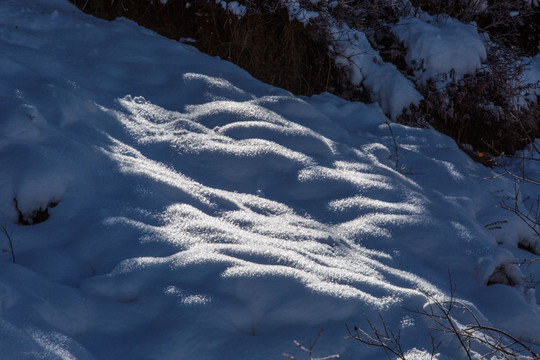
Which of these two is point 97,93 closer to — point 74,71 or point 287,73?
point 74,71

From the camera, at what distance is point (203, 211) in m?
3.36

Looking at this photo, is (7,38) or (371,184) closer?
(371,184)

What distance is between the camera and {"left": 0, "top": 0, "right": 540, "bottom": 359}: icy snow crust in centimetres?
252

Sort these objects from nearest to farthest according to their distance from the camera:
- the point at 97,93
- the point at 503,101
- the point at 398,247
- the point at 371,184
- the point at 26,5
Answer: the point at 398,247, the point at 371,184, the point at 97,93, the point at 26,5, the point at 503,101

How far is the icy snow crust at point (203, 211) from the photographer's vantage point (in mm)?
2521

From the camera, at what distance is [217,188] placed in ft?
12.2

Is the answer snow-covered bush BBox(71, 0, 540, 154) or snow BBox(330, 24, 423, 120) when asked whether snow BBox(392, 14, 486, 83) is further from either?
snow BBox(330, 24, 423, 120)

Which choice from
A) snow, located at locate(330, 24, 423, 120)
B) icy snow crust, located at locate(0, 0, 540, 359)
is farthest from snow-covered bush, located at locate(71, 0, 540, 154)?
icy snow crust, located at locate(0, 0, 540, 359)

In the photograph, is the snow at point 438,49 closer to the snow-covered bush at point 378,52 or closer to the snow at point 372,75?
the snow-covered bush at point 378,52

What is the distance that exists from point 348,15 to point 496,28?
2.73 meters

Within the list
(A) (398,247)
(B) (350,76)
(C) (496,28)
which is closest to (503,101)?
(C) (496,28)

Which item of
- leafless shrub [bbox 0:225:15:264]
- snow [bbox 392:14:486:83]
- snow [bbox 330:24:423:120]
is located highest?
snow [bbox 392:14:486:83]

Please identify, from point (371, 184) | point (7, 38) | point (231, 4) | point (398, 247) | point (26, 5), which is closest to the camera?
point (398, 247)

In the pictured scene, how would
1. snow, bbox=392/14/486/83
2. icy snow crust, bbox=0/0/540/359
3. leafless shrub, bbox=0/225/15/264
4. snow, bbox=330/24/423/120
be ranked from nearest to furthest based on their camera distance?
icy snow crust, bbox=0/0/540/359 → leafless shrub, bbox=0/225/15/264 → snow, bbox=330/24/423/120 → snow, bbox=392/14/486/83
